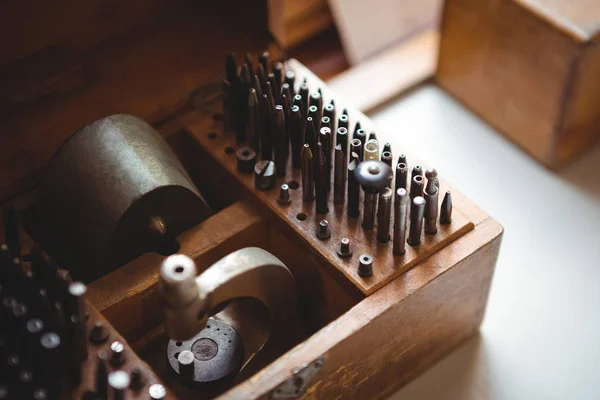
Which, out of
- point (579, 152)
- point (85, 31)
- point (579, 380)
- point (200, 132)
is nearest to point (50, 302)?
point (200, 132)

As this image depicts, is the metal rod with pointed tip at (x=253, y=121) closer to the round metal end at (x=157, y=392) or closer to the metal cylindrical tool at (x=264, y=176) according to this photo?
the metal cylindrical tool at (x=264, y=176)

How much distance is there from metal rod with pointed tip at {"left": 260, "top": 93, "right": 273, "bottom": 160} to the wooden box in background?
0.50 metres

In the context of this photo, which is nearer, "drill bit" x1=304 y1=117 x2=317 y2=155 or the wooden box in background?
"drill bit" x1=304 y1=117 x2=317 y2=155

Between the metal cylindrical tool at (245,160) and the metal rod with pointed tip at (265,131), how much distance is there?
2 centimetres

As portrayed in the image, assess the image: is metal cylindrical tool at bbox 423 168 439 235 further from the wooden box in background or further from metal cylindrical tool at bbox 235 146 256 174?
the wooden box in background

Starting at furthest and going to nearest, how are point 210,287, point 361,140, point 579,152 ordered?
point 579,152, point 361,140, point 210,287

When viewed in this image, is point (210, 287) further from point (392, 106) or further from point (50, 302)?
point (392, 106)

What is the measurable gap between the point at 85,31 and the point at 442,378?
0.79 metres

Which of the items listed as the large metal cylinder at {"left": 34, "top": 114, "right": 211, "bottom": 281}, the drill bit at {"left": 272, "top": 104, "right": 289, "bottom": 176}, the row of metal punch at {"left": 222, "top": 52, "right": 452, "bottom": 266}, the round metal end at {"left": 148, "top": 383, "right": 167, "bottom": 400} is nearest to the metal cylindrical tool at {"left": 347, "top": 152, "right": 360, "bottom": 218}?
the row of metal punch at {"left": 222, "top": 52, "right": 452, "bottom": 266}

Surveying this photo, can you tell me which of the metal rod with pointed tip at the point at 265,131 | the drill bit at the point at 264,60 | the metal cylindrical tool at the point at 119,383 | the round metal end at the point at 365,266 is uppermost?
the drill bit at the point at 264,60

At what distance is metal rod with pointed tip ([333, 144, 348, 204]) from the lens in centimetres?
121

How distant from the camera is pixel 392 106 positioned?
1.74 m

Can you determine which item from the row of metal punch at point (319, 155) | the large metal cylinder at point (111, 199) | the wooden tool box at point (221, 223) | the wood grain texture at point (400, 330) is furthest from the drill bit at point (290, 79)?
the wood grain texture at point (400, 330)

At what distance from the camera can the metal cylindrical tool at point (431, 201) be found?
3.84 ft
